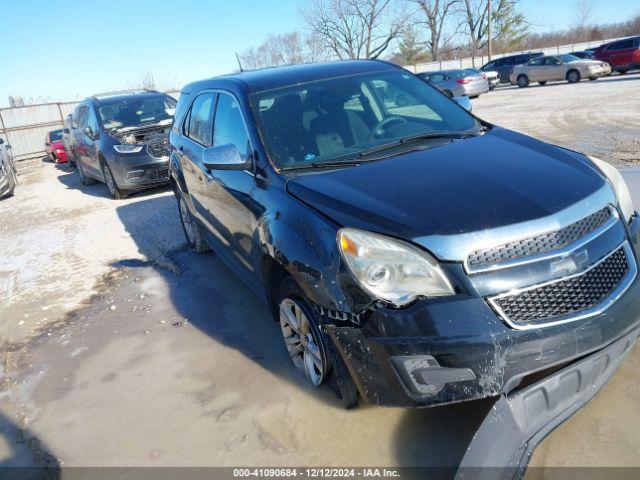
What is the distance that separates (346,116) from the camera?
334 cm

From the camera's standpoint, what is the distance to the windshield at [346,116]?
3068mm

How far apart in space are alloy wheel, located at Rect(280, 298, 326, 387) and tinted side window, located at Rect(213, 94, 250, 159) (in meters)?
1.02

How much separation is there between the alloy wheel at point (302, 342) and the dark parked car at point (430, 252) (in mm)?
12

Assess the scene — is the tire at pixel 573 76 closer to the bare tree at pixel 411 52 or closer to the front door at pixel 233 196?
the front door at pixel 233 196

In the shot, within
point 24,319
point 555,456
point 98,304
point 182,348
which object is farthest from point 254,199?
point 24,319

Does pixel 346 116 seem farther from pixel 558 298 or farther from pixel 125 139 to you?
pixel 125 139

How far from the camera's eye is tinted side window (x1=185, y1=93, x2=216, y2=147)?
13.5ft

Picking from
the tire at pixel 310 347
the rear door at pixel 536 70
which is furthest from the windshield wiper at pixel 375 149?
the rear door at pixel 536 70

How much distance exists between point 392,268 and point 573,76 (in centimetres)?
2550

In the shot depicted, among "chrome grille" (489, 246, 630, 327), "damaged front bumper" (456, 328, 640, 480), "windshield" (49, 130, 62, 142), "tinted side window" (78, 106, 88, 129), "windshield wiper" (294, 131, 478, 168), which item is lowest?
"damaged front bumper" (456, 328, 640, 480)

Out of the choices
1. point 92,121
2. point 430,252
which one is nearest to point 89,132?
point 92,121

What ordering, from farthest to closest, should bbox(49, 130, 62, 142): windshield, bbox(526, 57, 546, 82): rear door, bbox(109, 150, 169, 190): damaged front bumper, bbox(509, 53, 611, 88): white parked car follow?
bbox(526, 57, 546, 82): rear door
bbox(509, 53, 611, 88): white parked car
bbox(49, 130, 62, 142): windshield
bbox(109, 150, 169, 190): damaged front bumper

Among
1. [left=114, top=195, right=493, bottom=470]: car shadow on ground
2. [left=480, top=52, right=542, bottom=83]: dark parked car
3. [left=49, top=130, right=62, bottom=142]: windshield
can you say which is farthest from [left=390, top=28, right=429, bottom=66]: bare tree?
[left=114, top=195, right=493, bottom=470]: car shadow on ground

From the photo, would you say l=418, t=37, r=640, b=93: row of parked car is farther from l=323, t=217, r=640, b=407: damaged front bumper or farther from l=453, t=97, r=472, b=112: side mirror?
l=323, t=217, r=640, b=407: damaged front bumper
